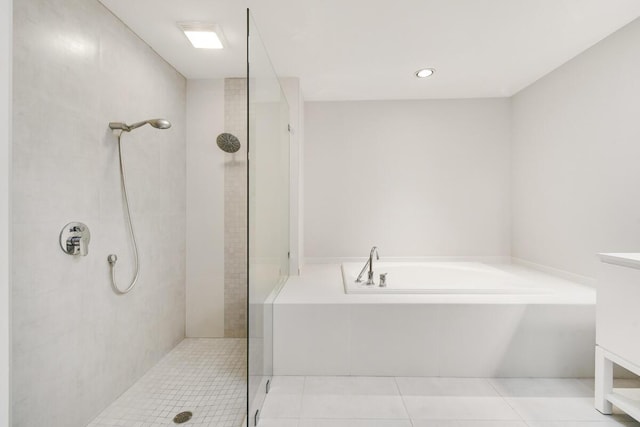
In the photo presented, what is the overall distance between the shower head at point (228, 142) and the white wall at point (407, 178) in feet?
3.07

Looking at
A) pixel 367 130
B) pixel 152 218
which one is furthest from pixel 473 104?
pixel 152 218

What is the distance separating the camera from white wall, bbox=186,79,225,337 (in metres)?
2.67

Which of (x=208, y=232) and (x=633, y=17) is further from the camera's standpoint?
(x=208, y=232)

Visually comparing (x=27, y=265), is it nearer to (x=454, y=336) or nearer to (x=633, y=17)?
(x=454, y=336)

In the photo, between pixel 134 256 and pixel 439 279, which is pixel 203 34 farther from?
pixel 439 279

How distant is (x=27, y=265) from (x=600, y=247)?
331cm

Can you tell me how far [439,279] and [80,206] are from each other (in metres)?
2.58

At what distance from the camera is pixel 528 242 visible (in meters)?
3.04

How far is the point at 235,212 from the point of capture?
8.77 ft

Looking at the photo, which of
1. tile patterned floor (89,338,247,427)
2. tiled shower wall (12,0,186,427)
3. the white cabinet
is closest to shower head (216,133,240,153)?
tiled shower wall (12,0,186,427)

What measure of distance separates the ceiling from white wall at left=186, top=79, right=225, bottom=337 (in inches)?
9.0

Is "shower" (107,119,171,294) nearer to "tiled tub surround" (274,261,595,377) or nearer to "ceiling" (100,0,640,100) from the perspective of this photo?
"ceiling" (100,0,640,100)

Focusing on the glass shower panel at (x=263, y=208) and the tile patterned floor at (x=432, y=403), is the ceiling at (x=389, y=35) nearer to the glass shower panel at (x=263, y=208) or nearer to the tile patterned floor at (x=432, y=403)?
the glass shower panel at (x=263, y=208)

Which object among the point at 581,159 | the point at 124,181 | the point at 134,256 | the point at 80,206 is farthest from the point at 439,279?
the point at 80,206
